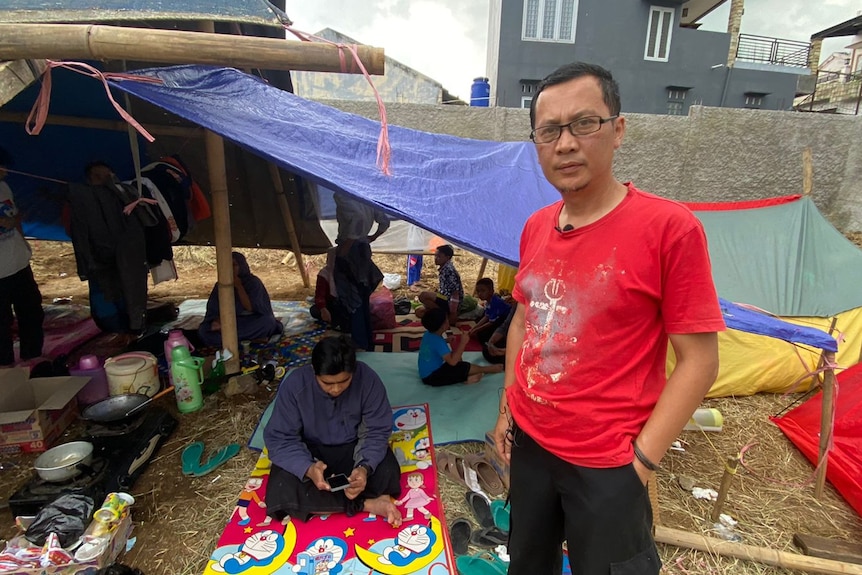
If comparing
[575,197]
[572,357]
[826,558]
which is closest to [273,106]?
[575,197]

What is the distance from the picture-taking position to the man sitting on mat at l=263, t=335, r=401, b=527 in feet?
6.20

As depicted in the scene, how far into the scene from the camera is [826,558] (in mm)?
1849

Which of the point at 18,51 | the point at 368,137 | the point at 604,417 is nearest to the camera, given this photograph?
the point at 604,417

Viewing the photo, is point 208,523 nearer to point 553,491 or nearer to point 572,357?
point 553,491

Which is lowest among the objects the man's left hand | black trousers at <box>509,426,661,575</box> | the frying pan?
the man's left hand

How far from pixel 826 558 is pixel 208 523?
281cm

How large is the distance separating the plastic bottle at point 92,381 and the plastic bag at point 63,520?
1272mm

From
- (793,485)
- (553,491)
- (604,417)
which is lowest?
(793,485)

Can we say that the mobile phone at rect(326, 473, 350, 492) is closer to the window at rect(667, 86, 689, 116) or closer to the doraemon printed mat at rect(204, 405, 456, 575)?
the doraemon printed mat at rect(204, 405, 456, 575)

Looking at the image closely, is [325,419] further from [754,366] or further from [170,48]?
[754,366]

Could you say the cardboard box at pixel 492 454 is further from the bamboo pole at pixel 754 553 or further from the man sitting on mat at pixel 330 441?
the bamboo pole at pixel 754 553

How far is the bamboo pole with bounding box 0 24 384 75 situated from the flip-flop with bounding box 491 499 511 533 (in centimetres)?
199

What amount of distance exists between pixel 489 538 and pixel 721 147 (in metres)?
7.56

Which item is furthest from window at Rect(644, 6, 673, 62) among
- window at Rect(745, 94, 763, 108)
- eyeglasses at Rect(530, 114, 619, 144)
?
eyeglasses at Rect(530, 114, 619, 144)
